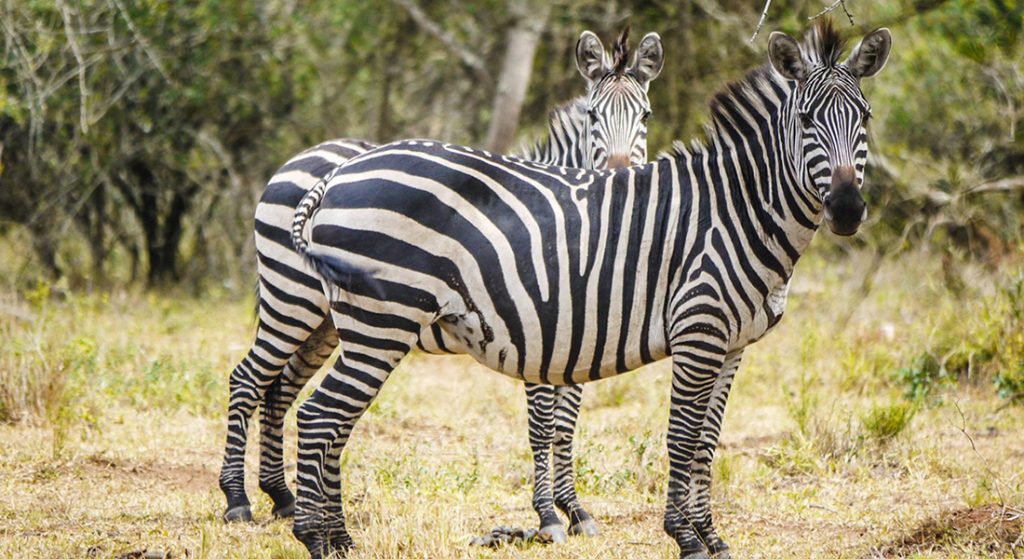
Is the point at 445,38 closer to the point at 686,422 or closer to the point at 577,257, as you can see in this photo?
the point at 577,257

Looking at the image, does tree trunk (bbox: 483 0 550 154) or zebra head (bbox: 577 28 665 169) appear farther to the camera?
tree trunk (bbox: 483 0 550 154)

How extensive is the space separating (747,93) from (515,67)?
8137 mm

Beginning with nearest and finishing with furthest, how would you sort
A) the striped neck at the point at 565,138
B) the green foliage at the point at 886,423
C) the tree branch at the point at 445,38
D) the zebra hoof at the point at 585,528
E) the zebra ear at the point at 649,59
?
1. the zebra hoof at the point at 585,528
2. the striped neck at the point at 565,138
3. the green foliage at the point at 886,423
4. the zebra ear at the point at 649,59
5. the tree branch at the point at 445,38

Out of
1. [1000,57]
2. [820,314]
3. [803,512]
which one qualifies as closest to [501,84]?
[820,314]

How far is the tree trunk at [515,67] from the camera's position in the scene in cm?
1295

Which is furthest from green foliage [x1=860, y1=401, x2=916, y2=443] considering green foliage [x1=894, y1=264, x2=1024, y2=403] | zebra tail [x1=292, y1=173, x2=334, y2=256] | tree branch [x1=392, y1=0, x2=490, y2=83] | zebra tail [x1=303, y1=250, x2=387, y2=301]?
tree branch [x1=392, y1=0, x2=490, y2=83]

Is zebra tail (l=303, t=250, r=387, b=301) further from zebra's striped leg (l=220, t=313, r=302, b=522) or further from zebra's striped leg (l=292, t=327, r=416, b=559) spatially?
zebra's striped leg (l=220, t=313, r=302, b=522)

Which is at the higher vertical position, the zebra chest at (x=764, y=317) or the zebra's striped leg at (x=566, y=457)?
the zebra chest at (x=764, y=317)

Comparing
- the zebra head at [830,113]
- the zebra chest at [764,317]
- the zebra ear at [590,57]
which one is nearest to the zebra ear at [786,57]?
the zebra head at [830,113]

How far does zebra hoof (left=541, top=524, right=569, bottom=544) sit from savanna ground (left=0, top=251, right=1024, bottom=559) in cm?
18

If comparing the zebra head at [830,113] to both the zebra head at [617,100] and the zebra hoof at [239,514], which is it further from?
the zebra hoof at [239,514]

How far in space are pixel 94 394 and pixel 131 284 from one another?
5.91 meters

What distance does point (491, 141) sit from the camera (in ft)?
42.7

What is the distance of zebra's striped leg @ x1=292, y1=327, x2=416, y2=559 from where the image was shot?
4785mm
